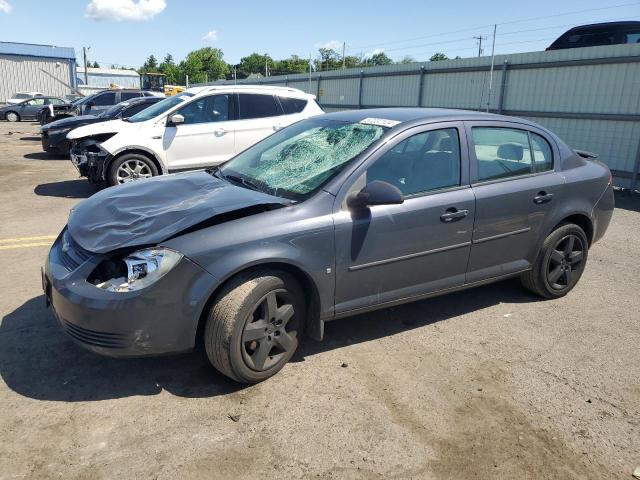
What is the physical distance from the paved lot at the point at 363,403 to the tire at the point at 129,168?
13.0ft

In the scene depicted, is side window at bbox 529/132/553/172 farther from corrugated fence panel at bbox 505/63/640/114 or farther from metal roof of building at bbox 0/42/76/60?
metal roof of building at bbox 0/42/76/60

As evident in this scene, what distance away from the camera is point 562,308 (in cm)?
452

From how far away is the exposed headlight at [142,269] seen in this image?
2824mm

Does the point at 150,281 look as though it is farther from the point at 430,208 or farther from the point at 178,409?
the point at 430,208

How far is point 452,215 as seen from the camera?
3.75m

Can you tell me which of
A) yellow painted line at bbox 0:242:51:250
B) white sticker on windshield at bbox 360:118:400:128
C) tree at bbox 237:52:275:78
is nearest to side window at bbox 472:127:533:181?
white sticker on windshield at bbox 360:118:400:128

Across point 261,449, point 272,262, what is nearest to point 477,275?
point 272,262

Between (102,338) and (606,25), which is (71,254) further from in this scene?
(606,25)

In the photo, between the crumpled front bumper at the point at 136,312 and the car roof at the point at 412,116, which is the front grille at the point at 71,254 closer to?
the crumpled front bumper at the point at 136,312

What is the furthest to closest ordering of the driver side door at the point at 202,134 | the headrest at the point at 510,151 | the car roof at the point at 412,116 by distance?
1. the driver side door at the point at 202,134
2. the headrest at the point at 510,151
3. the car roof at the point at 412,116

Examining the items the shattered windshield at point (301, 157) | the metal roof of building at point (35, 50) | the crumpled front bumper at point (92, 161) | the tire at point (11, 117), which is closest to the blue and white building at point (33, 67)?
the metal roof of building at point (35, 50)

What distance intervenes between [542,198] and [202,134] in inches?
225

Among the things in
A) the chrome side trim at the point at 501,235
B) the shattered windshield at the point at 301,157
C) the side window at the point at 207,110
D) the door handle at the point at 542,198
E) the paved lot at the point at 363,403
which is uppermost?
the side window at the point at 207,110

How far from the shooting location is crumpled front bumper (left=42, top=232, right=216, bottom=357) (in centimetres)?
280
